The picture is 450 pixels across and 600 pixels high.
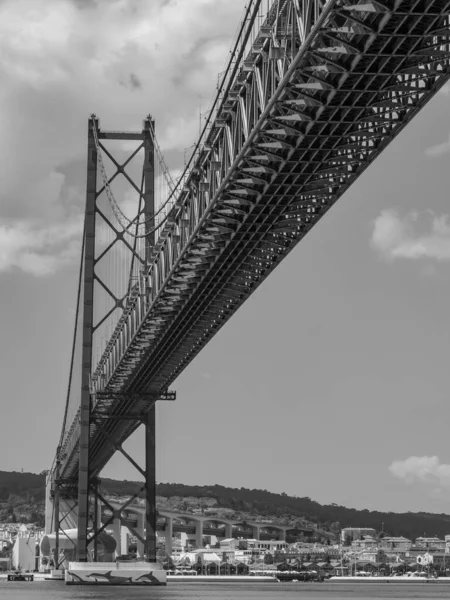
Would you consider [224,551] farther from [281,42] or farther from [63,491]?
[281,42]

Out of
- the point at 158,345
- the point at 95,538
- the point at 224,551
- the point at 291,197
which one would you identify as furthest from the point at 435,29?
the point at 224,551

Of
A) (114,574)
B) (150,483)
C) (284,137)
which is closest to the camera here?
(284,137)

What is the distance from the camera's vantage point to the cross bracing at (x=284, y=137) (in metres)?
20.0

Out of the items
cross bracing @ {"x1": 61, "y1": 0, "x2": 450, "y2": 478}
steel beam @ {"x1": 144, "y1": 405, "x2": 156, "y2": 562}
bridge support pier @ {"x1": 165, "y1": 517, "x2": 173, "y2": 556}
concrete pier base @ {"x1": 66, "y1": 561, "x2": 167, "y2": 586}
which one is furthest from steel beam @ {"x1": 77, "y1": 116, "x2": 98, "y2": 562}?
bridge support pier @ {"x1": 165, "y1": 517, "x2": 173, "y2": 556}

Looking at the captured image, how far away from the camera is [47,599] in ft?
166

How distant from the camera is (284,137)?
82.3 feet

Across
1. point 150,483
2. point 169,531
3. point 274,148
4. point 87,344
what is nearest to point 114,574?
point 150,483

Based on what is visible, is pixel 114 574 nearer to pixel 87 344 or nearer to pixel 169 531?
pixel 87 344

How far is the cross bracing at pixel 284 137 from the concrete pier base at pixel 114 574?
589 inches

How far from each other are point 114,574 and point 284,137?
3435 centimetres

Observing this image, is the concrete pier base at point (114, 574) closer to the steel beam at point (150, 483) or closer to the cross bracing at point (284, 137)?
the steel beam at point (150, 483)

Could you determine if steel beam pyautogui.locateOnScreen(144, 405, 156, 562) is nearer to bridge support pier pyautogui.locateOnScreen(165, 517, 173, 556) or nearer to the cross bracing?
the cross bracing

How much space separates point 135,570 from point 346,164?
33.7m

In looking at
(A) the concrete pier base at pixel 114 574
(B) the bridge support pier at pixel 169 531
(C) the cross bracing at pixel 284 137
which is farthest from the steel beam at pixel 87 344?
(B) the bridge support pier at pixel 169 531
